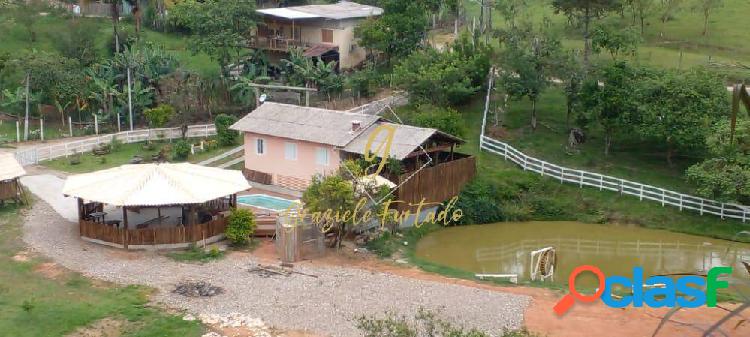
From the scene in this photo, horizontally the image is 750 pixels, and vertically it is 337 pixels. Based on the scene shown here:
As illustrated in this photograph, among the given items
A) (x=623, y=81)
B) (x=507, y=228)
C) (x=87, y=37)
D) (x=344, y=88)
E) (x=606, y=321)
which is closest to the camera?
(x=606, y=321)

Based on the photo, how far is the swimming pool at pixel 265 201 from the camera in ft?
100

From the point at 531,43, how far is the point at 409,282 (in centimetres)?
2073

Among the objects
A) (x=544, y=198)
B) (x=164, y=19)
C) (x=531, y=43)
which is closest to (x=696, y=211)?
(x=544, y=198)

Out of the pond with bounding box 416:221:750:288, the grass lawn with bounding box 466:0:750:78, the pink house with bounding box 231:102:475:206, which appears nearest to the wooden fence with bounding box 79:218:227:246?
the pink house with bounding box 231:102:475:206

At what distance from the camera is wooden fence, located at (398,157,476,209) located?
29.9 metres

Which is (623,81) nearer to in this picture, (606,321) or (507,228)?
(507,228)

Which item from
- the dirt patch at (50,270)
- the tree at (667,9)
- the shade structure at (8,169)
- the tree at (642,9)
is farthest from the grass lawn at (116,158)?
the tree at (667,9)

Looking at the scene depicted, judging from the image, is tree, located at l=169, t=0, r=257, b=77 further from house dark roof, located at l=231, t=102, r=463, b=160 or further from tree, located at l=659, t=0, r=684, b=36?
tree, located at l=659, t=0, r=684, b=36

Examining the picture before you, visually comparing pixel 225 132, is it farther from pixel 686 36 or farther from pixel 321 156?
pixel 686 36

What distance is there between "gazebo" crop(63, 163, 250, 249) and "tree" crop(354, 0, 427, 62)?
69.6 feet

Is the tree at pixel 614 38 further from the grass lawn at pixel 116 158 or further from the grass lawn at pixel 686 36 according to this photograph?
the grass lawn at pixel 116 158

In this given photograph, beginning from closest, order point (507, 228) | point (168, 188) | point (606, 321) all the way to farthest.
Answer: point (606, 321), point (168, 188), point (507, 228)

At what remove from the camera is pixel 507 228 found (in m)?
31.9

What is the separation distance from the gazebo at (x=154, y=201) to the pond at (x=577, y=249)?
7.09 m
